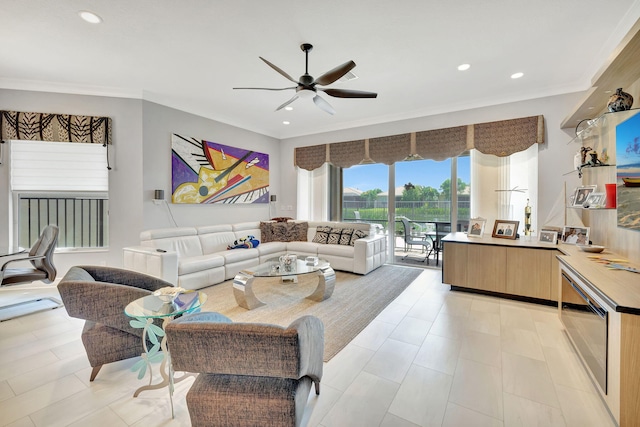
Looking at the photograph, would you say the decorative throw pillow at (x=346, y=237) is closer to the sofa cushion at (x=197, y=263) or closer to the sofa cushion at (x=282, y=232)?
the sofa cushion at (x=282, y=232)

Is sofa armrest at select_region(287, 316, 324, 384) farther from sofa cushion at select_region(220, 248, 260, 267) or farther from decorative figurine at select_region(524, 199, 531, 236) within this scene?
decorative figurine at select_region(524, 199, 531, 236)

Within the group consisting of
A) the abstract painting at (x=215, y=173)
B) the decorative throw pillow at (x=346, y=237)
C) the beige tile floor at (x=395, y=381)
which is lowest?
the beige tile floor at (x=395, y=381)

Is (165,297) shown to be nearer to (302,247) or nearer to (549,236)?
(302,247)

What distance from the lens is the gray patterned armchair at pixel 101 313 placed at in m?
1.78

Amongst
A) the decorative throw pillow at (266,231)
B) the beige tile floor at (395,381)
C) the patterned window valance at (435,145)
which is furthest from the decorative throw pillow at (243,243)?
the beige tile floor at (395,381)

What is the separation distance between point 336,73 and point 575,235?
3.34 metres

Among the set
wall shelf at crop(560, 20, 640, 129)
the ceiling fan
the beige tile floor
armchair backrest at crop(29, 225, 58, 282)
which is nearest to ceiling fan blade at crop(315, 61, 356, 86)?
the ceiling fan

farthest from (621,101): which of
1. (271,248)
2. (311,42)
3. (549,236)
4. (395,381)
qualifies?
(271,248)

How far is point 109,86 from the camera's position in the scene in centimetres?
387

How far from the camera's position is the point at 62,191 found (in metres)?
4.03

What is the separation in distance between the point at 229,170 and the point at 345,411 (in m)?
4.66

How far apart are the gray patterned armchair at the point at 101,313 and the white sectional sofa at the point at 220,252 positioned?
4.69 ft

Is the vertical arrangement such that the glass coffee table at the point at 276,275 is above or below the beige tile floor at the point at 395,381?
above

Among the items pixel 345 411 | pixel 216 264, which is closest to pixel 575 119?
pixel 345 411
